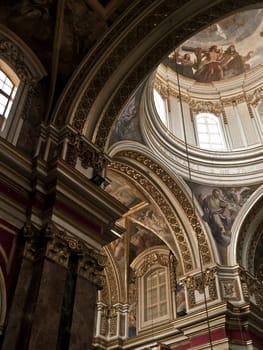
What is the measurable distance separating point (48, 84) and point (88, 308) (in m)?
5.12

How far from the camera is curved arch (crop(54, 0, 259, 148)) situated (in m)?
9.14

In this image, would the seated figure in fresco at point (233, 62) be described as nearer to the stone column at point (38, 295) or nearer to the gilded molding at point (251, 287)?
the gilded molding at point (251, 287)

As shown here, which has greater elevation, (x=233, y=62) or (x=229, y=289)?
(x=233, y=62)

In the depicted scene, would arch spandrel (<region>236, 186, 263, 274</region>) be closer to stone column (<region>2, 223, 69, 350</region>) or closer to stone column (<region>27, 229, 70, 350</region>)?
stone column (<region>27, 229, 70, 350</region>)

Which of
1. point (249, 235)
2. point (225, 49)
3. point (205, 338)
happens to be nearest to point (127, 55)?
point (249, 235)

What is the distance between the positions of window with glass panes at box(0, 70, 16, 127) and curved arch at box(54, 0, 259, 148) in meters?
1.01

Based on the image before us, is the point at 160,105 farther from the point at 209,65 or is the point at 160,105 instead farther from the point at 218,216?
the point at 218,216

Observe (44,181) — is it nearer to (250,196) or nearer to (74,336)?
(74,336)

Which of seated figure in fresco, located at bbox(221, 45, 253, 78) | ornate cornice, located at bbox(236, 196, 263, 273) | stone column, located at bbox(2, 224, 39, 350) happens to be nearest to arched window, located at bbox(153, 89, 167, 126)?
seated figure in fresco, located at bbox(221, 45, 253, 78)

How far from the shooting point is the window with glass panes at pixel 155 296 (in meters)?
13.6

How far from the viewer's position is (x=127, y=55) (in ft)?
31.4

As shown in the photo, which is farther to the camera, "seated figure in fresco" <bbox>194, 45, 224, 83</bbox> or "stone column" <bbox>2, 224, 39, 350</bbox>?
"seated figure in fresco" <bbox>194, 45, 224, 83</bbox>

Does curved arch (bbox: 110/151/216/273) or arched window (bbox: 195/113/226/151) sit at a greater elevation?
arched window (bbox: 195/113/226/151)

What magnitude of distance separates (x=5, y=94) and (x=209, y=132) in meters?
9.84
